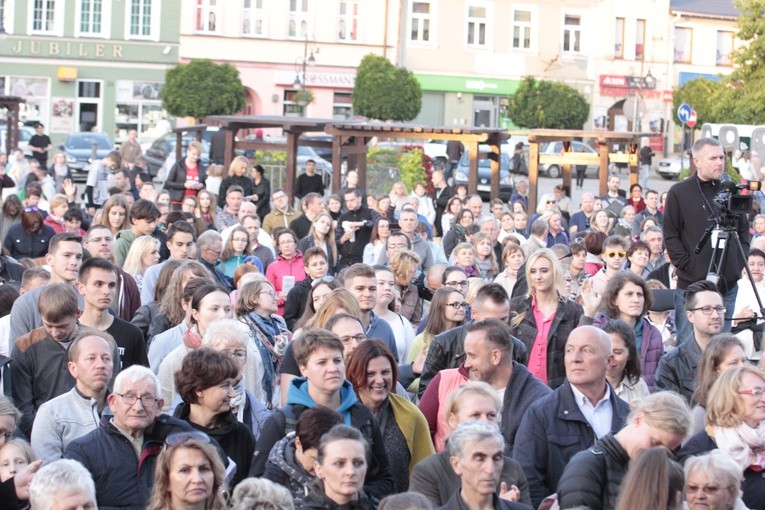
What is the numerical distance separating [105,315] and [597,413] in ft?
10.9

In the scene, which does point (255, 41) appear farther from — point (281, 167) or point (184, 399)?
point (184, 399)

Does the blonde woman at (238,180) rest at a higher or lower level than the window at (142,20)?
lower

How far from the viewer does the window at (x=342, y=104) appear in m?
58.0

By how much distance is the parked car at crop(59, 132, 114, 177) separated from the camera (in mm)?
40156

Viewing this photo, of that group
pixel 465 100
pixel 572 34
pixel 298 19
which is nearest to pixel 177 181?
pixel 298 19

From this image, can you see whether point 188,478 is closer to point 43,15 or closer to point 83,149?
point 83,149

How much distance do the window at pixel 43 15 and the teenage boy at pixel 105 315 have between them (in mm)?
47237

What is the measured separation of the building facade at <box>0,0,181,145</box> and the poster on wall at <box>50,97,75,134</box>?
37 mm

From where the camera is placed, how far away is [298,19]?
190 ft

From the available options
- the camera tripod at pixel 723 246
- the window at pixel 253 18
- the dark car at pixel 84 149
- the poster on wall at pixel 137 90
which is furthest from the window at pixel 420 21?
the camera tripod at pixel 723 246

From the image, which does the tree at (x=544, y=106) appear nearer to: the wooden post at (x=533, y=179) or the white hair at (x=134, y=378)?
the wooden post at (x=533, y=179)

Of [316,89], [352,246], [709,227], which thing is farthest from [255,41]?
[709,227]

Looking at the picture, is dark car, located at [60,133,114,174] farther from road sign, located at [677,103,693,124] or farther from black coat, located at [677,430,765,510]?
black coat, located at [677,430,765,510]

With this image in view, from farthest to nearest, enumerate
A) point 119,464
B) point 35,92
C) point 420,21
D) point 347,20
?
1. point 420,21
2. point 347,20
3. point 35,92
4. point 119,464
